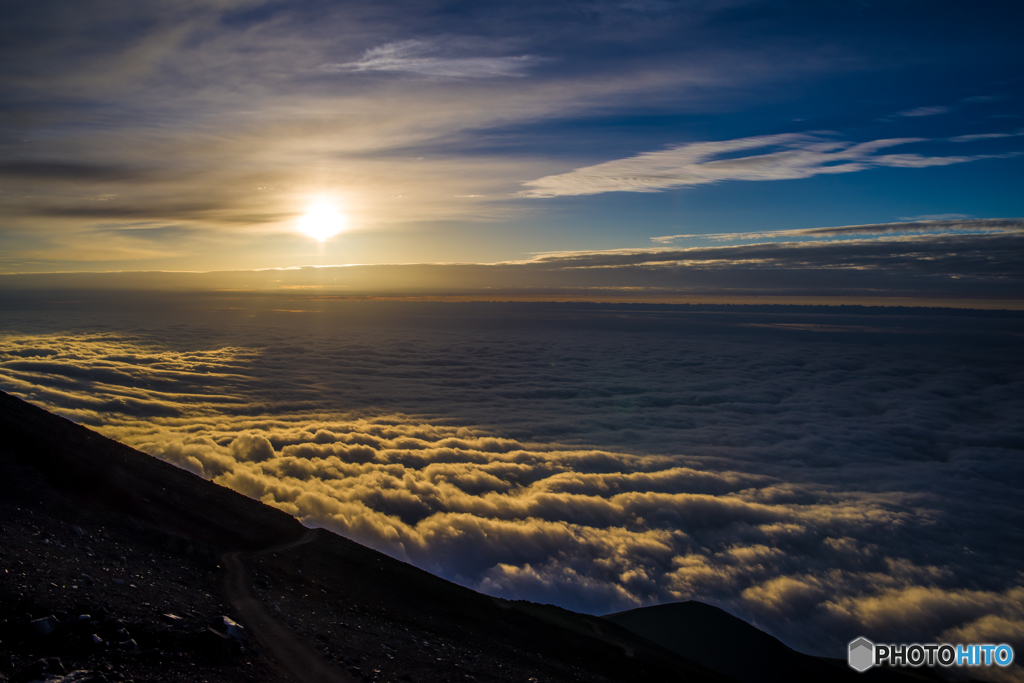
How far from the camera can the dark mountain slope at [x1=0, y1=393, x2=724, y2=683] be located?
8727mm

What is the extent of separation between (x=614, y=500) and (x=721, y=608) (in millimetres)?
16265

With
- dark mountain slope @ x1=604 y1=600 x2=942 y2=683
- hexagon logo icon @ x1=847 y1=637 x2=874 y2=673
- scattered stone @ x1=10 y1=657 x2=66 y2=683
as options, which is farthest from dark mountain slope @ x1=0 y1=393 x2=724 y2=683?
dark mountain slope @ x1=604 y1=600 x2=942 y2=683

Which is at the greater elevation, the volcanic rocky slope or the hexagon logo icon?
the volcanic rocky slope

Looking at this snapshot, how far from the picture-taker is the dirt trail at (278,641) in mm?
10211

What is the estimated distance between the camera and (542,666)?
699 inches

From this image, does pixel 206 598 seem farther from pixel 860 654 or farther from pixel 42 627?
pixel 860 654

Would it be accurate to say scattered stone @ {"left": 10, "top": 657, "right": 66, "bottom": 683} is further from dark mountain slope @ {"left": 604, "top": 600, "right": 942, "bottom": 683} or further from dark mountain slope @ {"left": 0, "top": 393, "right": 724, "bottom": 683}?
dark mountain slope @ {"left": 604, "top": 600, "right": 942, "bottom": 683}

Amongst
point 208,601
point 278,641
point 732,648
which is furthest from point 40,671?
point 732,648

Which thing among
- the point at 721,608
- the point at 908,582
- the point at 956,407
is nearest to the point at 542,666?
the point at 721,608

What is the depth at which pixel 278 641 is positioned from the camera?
37.4ft

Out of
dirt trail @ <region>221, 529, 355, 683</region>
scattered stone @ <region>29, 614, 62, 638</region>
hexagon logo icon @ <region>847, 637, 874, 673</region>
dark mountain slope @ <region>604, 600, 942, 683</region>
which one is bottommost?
dark mountain slope @ <region>604, 600, 942, 683</region>

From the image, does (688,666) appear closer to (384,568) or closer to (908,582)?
(384,568)

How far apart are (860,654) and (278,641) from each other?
4009 cm

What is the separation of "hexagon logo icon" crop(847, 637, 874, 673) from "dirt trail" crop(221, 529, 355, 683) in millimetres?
33710
